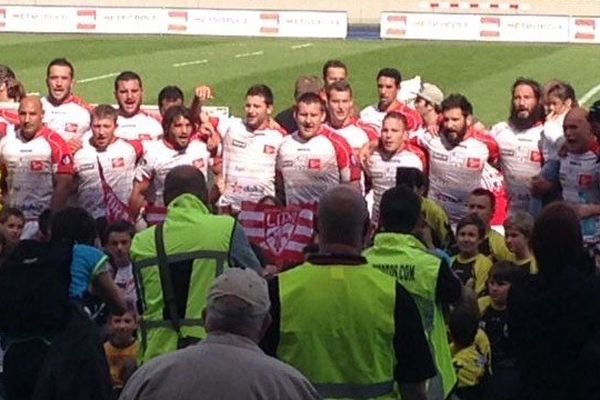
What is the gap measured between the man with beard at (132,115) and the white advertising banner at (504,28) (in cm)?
2620

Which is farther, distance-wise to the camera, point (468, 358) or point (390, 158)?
point (390, 158)

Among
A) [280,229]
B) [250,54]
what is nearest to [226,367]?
[280,229]

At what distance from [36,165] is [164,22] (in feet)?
94.4

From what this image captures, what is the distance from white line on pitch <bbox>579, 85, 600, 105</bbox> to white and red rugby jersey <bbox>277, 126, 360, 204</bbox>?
1492cm

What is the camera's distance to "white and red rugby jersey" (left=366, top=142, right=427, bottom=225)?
44.3ft

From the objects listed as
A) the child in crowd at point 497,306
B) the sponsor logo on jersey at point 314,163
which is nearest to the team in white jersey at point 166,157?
the sponsor logo on jersey at point 314,163

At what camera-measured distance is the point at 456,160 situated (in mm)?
13750

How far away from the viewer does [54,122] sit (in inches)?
602

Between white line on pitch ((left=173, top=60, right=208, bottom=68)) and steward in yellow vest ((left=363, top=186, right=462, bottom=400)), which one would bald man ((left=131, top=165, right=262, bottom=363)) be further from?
white line on pitch ((left=173, top=60, right=208, bottom=68))

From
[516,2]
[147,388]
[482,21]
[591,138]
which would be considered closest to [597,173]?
[591,138]

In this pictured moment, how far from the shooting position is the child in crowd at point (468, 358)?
9.21m

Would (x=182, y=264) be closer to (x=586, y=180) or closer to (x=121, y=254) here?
(x=121, y=254)

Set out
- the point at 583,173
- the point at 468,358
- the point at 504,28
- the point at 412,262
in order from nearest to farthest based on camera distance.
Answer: the point at 412,262 < the point at 468,358 < the point at 583,173 < the point at 504,28

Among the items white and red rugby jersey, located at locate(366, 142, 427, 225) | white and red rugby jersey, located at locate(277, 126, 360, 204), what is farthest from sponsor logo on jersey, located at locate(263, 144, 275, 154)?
white and red rugby jersey, located at locate(366, 142, 427, 225)
